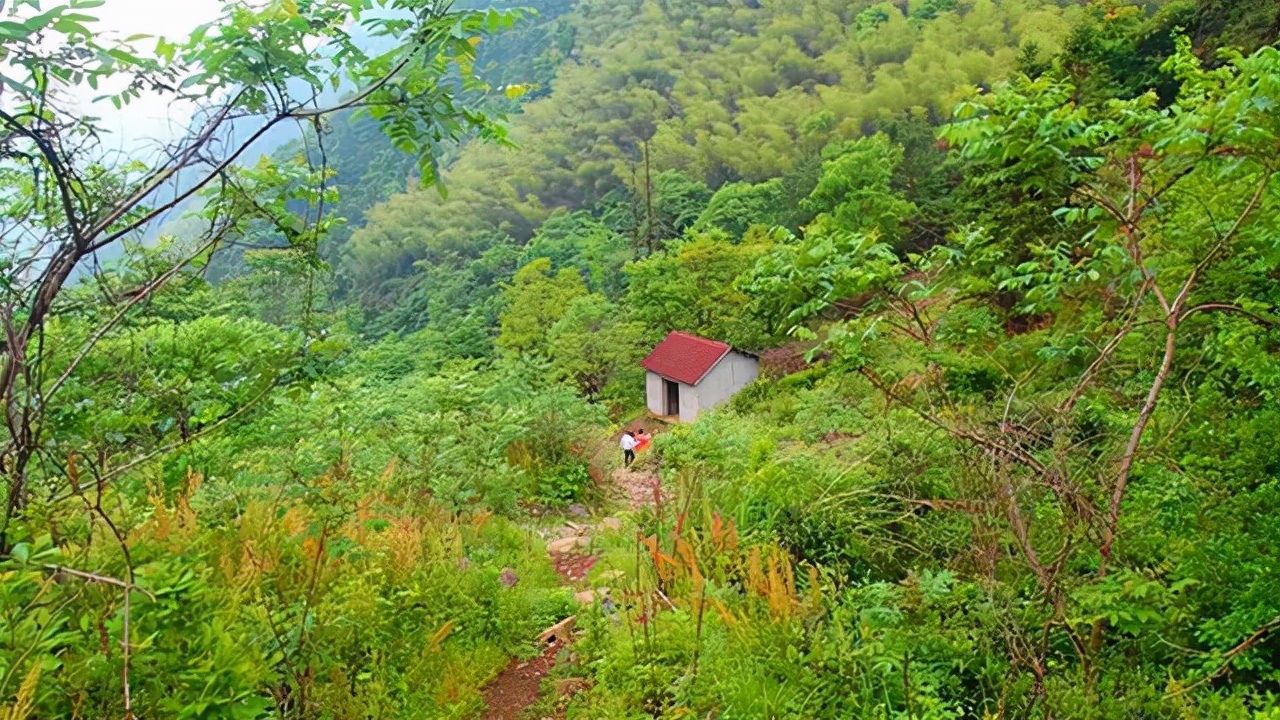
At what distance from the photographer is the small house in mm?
18125

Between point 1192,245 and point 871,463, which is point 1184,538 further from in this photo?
point 871,463

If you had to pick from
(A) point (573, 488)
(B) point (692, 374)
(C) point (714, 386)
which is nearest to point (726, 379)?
(C) point (714, 386)

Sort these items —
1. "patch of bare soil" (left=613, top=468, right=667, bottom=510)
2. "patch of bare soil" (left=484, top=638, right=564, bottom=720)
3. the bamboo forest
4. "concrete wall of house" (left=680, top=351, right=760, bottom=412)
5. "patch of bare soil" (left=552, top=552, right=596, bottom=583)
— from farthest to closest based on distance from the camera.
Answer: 1. "concrete wall of house" (left=680, top=351, right=760, bottom=412)
2. "patch of bare soil" (left=613, top=468, right=667, bottom=510)
3. "patch of bare soil" (left=552, top=552, right=596, bottom=583)
4. "patch of bare soil" (left=484, top=638, right=564, bottom=720)
5. the bamboo forest

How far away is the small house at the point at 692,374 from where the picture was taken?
59.5 feet

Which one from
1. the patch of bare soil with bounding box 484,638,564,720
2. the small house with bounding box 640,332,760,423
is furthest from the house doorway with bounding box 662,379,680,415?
the patch of bare soil with bounding box 484,638,564,720

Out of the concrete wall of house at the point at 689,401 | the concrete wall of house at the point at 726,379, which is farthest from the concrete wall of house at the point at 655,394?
the concrete wall of house at the point at 689,401

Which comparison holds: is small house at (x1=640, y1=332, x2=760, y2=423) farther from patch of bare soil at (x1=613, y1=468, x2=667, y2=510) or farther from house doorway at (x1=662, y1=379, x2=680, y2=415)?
patch of bare soil at (x1=613, y1=468, x2=667, y2=510)

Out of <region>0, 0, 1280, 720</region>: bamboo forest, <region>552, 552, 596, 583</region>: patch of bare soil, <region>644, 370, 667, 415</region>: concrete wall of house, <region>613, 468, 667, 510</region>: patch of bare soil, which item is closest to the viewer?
<region>0, 0, 1280, 720</region>: bamboo forest

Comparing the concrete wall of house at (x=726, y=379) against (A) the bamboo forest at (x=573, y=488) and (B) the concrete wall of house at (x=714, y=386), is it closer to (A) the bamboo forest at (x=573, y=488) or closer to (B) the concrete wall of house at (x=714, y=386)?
(B) the concrete wall of house at (x=714, y=386)

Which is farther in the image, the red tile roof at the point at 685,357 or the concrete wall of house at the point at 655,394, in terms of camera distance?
the concrete wall of house at the point at 655,394

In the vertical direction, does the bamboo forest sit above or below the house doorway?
above

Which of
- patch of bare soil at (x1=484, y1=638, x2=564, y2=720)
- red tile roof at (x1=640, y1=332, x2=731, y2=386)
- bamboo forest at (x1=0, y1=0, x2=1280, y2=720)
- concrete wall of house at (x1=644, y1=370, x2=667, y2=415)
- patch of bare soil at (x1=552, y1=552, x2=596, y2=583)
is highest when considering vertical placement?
bamboo forest at (x1=0, y1=0, x2=1280, y2=720)

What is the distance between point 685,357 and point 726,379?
112cm

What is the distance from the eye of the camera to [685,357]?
18.8 meters
